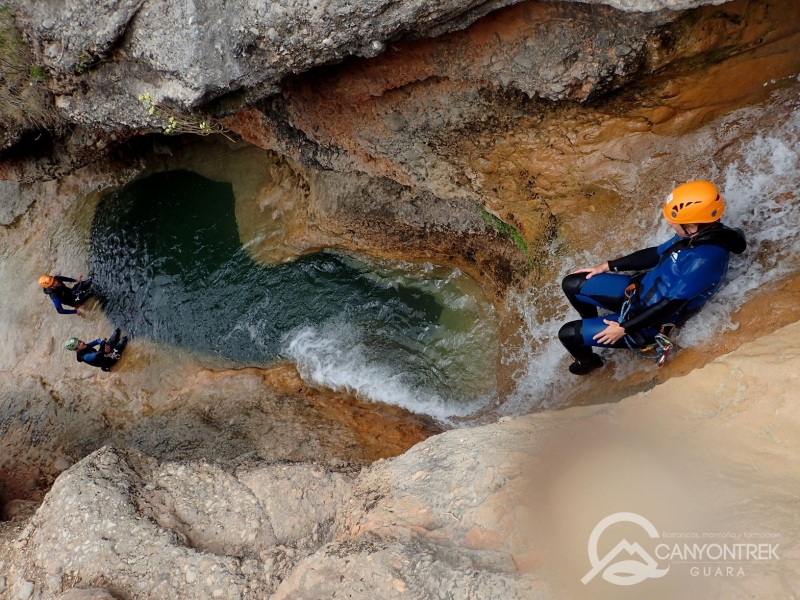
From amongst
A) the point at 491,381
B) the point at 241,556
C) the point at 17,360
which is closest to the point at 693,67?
the point at 491,381

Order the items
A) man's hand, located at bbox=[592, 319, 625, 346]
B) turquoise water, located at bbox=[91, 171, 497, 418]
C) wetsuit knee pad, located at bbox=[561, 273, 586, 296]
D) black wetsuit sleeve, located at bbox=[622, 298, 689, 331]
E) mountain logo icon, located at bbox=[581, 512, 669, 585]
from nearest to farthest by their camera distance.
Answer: mountain logo icon, located at bbox=[581, 512, 669, 585]
black wetsuit sleeve, located at bbox=[622, 298, 689, 331]
man's hand, located at bbox=[592, 319, 625, 346]
wetsuit knee pad, located at bbox=[561, 273, 586, 296]
turquoise water, located at bbox=[91, 171, 497, 418]

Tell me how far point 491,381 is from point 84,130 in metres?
6.64

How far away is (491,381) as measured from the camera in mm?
6098

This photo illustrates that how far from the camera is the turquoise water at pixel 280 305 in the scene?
6.59m

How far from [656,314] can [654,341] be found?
0.49 m

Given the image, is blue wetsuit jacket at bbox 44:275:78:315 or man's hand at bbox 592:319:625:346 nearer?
man's hand at bbox 592:319:625:346

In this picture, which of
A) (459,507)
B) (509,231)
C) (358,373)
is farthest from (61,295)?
(459,507)

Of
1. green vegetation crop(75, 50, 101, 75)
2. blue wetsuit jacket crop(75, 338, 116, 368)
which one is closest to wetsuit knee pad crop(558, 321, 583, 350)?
green vegetation crop(75, 50, 101, 75)

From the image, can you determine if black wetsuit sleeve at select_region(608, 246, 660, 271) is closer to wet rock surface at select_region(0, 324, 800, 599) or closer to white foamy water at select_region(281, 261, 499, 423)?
wet rock surface at select_region(0, 324, 800, 599)

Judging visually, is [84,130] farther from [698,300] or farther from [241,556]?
[698,300]

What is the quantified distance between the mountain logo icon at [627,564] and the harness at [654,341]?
1.68 m

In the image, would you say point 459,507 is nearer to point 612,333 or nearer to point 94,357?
point 612,333

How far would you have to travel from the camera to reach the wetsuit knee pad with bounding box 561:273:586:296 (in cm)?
436

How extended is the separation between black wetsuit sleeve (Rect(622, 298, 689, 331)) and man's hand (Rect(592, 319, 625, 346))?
9 centimetres
